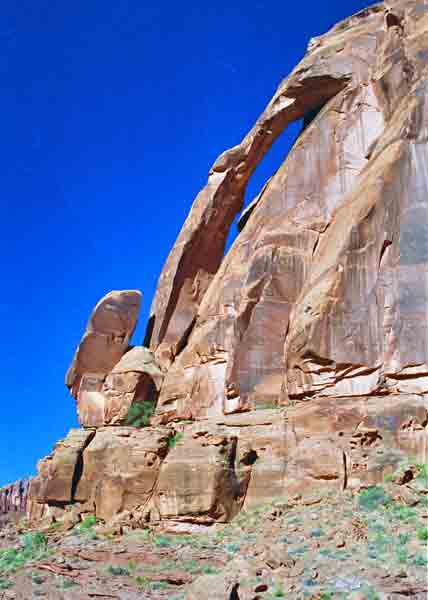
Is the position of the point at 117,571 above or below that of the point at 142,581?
above

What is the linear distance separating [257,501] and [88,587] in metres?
7.08

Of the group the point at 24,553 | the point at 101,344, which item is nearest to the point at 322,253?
the point at 101,344

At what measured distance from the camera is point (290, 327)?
30250mm

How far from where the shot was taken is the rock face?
2591 centimetres

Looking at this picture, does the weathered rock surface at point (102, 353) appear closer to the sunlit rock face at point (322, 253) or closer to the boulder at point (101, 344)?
the boulder at point (101, 344)

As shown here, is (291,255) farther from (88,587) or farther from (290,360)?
(88,587)

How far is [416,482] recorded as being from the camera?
74.8 ft

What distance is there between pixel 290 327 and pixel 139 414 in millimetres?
9600

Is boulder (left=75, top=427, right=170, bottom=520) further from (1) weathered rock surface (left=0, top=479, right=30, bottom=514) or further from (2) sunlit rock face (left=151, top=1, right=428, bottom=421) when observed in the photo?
(1) weathered rock surface (left=0, top=479, right=30, bottom=514)

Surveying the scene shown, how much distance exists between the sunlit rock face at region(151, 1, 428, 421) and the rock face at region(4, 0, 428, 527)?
0.26 ft

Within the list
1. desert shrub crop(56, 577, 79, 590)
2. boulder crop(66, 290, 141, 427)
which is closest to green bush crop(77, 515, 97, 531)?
desert shrub crop(56, 577, 79, 590)

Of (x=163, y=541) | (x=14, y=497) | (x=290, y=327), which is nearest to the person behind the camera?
(x=163, y=541)

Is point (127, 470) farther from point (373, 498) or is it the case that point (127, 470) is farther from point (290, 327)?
point (373, 498)

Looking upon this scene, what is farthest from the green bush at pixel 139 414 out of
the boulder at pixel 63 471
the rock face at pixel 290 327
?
the boulder at pixel 63 471
